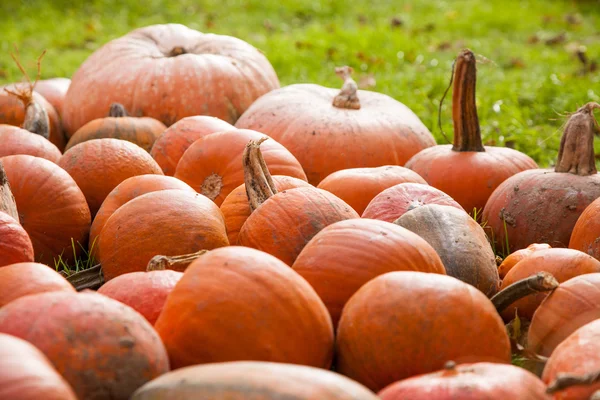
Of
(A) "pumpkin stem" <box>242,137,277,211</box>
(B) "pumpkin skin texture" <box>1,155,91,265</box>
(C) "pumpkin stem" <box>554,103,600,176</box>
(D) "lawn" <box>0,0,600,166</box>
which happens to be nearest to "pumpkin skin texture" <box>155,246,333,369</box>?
(A) "pumpkin stem" <box>242,137,277,211</box>

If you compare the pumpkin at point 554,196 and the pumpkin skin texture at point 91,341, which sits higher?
the pumpkin skin texture at point 91,341

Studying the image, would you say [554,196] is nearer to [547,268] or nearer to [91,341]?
[547,268]

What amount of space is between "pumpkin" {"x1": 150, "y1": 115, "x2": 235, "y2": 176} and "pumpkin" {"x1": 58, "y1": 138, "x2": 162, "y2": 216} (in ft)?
1.30

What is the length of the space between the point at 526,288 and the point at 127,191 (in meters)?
1.50

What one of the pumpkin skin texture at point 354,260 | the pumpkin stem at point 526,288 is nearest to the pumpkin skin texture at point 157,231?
the pumpkin skin texture at point 354,260

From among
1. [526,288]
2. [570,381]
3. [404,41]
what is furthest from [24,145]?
[404,41]

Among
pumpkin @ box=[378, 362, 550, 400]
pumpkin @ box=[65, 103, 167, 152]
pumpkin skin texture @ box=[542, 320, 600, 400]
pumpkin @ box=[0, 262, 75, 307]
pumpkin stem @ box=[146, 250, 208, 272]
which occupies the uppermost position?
pumpkin @ box=[378, 362, 550, 400]

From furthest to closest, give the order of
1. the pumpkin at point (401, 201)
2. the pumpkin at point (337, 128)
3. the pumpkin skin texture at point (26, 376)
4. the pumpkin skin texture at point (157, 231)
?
the pumpkin at point (337, 128) → the pumpkin at point (401, 201) → the pumpkin skin texture at point (157, 231) → the pumpkin skin texture at point (26, 376)

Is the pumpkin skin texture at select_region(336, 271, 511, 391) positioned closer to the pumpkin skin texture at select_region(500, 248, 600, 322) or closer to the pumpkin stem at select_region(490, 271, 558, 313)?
the pumpkin stem at select_region(490, 271, 558, 313)

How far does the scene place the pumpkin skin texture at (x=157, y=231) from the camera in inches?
99.9

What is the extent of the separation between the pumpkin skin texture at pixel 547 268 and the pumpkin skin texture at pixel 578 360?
19.8 inches

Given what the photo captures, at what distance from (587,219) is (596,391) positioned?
1.33 metres

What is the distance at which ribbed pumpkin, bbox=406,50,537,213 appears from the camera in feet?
12.0

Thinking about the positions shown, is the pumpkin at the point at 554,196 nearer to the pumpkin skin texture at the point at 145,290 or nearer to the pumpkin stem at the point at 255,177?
the pumpkin stem at the point at 255,177
